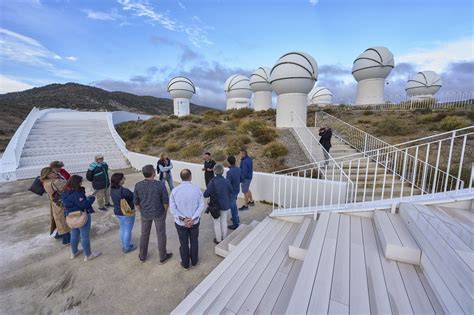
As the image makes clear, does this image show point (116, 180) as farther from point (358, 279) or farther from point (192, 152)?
point (192, 152)

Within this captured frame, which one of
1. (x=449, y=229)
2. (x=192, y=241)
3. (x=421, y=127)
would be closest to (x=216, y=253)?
(x=192, y=241)

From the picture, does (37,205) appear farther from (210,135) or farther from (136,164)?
(210,135)

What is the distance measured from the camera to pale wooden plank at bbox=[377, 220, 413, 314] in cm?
192

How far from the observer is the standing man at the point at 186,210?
3412 millimetres

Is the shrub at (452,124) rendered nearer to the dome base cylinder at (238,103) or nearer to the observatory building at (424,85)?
the observatory building at (424,85)

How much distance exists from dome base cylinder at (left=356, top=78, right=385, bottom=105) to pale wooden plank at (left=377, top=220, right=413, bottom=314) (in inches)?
944

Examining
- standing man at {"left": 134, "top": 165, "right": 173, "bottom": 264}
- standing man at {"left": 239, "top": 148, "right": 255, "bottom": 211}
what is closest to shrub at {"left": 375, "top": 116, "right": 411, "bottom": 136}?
standing man at {"left": 239, "top": 148, "right": 255, "bottom": 211}

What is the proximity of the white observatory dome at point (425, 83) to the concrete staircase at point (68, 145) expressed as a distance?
3186cm

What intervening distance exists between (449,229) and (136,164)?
13.2m

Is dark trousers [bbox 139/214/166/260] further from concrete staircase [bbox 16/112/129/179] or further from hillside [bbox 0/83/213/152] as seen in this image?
hillside [bbox 0/83/213/152]

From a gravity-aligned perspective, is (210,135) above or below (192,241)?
above

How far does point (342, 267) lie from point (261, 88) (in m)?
23.3

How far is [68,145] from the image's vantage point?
14.0m

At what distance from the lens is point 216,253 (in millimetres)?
4016
